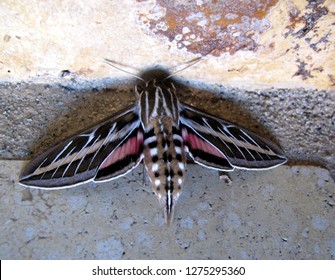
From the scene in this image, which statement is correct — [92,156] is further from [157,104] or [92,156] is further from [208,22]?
[208,22]

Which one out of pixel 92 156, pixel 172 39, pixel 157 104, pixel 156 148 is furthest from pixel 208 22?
pixel 92 156

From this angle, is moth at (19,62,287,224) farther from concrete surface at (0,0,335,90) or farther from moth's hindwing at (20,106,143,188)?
concrete surface at (0,0,335,90)

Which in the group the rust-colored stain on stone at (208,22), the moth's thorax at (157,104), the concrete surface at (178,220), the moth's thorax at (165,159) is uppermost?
the rust-colored stain on stone at (208,22)

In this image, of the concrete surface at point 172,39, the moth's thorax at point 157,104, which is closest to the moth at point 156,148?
the moth's thorax at point 157,104

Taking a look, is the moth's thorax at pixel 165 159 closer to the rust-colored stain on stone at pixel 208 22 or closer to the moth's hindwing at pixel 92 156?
the moth's hindwing at pixel 92 156

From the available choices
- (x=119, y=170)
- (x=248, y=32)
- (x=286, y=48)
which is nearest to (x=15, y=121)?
(x=119, y=170)

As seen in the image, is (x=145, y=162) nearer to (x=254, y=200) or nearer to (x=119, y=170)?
(x=119, y=170)
